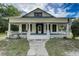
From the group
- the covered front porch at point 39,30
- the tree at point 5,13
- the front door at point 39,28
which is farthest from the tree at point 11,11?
the front door at point 39,28

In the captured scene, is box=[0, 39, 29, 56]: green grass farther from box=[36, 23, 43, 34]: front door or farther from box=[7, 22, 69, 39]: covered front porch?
box=[36, 23, 43, 34]: front door

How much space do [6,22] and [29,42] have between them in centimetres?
46

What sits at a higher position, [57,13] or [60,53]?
[57,13]

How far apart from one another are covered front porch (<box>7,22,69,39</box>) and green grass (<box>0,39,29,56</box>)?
0.09 meters

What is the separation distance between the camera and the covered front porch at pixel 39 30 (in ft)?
15.6

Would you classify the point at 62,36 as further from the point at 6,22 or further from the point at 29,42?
the point at 6,22

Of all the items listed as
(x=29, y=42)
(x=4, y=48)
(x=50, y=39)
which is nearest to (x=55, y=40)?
(x=50, y=39)

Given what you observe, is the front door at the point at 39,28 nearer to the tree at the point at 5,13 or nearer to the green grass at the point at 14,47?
the green grass at the point at 14,47

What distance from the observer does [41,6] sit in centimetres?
479

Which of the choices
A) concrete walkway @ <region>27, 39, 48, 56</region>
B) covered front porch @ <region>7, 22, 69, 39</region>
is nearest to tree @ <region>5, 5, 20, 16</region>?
covered front porch @ <region>7, 22, 69, 39</region>

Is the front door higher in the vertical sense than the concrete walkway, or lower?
higher

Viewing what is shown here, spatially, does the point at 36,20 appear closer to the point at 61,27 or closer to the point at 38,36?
the point at 38,36

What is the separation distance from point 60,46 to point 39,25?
45 cm

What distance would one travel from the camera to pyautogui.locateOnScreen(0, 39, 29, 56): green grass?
4.74 meters
